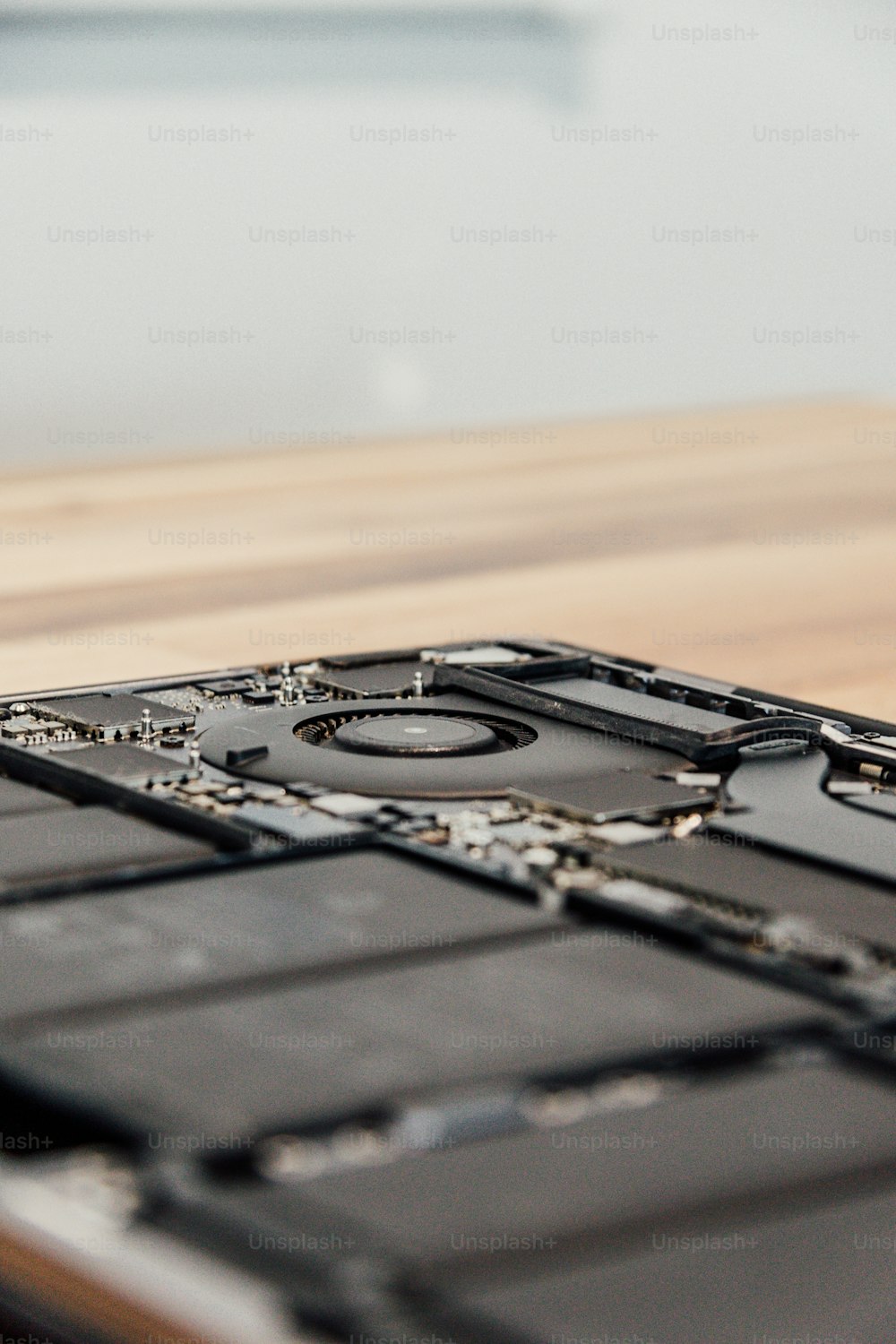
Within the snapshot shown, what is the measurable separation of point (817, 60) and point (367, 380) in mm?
1739

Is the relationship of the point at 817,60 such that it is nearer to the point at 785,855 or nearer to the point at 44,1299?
the point at 785,855

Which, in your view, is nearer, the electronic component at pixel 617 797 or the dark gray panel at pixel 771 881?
the dark gray panel at pixel 771 881

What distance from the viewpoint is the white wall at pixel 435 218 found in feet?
15.6

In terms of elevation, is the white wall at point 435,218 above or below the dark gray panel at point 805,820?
above

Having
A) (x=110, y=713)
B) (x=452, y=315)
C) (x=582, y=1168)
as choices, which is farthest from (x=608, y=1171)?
(x=452, y=315)

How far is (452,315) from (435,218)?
26 centimetres

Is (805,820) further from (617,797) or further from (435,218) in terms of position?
(435,218)

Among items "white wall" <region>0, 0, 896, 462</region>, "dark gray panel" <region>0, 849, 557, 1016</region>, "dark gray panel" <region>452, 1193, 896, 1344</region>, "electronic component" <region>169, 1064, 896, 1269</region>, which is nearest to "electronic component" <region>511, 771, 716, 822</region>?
"dark gray panel" <region>0, 849, 557, 1016</region>

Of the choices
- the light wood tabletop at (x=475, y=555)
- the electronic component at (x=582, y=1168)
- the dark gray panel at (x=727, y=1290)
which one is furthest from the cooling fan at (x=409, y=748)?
the light wood tabletop at (x=475, y=555)

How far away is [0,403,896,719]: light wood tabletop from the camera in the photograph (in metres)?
3.02

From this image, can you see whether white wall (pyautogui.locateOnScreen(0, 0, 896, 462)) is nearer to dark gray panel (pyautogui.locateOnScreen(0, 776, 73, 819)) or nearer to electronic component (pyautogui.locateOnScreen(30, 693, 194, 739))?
electronic component (pyautogui.locateOnScreen(30, 693, 194, 739))

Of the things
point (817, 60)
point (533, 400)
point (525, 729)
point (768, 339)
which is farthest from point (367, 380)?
point (525, 729)

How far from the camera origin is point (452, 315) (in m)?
5.30

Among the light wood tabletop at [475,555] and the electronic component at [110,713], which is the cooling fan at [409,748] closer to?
the electronic component at [110,713]
